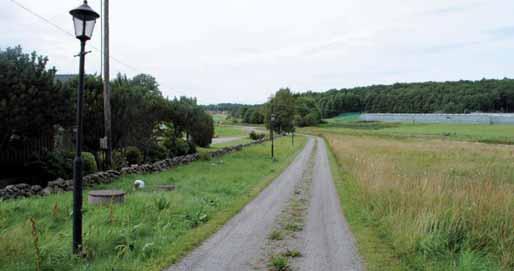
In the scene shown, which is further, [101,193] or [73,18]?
[101,193]

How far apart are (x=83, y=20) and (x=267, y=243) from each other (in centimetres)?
474

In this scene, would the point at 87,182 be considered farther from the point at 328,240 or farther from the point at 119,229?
the point at 328,240

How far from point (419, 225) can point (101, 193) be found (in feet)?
23.6

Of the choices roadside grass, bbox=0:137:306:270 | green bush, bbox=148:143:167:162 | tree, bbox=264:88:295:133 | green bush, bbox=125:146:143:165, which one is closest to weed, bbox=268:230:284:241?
roadside grass, bbox=0:137:306:270

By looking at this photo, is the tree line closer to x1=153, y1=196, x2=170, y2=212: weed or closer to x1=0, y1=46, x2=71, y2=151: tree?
x1=0, y1=46, x2=71, y2=151: tree

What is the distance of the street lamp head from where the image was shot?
5422 millimetres

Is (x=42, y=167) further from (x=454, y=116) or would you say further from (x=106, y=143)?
(x=454, y=116)

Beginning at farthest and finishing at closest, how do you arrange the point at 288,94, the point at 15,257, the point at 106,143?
the point at 288,94 → the point at 106,143 → the point at 15,257

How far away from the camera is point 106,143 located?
14773mm

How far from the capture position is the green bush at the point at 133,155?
18.6 metres

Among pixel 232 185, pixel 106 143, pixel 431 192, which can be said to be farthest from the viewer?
pixel 106 143

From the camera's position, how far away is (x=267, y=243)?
6.73m

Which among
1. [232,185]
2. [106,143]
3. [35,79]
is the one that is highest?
[35,79]

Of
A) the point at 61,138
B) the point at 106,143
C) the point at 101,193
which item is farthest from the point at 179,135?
Answer: the point at 101,193
